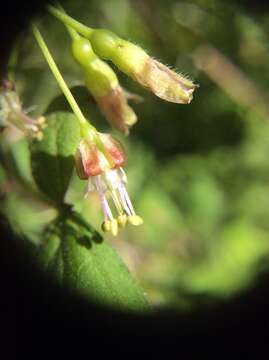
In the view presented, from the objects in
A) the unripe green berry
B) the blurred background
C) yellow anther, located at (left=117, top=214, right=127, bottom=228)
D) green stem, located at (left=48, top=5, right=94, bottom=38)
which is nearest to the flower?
yellow anther, located at (left=117, top=214, right=127, bottom=228)

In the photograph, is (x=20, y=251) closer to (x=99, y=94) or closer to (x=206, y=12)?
(x=99, y=94)

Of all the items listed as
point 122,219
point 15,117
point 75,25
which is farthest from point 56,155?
point 75,25

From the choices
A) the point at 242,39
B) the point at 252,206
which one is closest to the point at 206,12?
the point at 242,39

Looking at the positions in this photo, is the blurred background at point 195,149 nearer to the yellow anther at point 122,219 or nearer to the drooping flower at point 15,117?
the drooping flower at point 15,117

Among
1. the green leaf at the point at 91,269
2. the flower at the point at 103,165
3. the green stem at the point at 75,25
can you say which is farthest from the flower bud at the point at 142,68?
the green leaf at the point at 91,269

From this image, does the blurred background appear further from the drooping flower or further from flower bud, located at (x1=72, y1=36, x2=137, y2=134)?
flower bud, located at (x1=72, y1=36, x2=137, y2=134)

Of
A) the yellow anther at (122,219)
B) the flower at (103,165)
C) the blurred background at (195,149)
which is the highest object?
the blurred background at (195,149)

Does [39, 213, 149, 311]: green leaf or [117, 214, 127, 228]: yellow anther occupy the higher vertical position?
[117, 214, 127, 228]: yellow anther

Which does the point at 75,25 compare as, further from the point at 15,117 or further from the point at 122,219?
the point at 122,219
